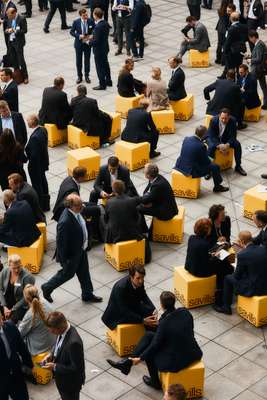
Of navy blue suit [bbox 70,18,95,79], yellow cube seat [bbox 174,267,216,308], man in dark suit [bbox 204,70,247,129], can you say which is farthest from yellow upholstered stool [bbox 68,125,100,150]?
yellow cube seat [bbox 174,267,216,308]

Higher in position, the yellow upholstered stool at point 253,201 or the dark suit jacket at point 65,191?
the dark suit jacket at point 65,191

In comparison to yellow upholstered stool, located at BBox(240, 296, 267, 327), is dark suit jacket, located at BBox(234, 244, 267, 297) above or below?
above

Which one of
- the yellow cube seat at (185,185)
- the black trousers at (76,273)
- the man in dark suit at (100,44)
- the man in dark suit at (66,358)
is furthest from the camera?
the man in dark suit at (100,44)

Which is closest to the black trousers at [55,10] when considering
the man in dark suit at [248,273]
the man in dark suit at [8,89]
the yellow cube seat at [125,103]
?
the yellow cube seat at [125,103]

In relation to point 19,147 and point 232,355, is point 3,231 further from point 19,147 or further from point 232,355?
point 232,355

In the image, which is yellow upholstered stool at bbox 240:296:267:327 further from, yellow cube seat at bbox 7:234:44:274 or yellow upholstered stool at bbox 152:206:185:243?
yellow cube seat at bbox 7:234:44:274

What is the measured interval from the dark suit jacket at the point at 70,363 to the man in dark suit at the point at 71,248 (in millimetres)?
2523

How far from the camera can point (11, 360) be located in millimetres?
10859

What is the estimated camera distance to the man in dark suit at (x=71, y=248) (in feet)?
42.9

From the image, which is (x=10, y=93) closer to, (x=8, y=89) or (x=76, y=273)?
(x=8, y=89)

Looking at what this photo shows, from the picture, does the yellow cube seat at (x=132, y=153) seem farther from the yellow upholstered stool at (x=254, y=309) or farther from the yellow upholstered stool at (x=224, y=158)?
the yellow upholstered stool at (x=254, y=309)

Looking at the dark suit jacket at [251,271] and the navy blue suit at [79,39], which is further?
the navy blue suit at [79,39]

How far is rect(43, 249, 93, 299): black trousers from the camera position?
13.3m

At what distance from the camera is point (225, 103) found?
18.7 meters
